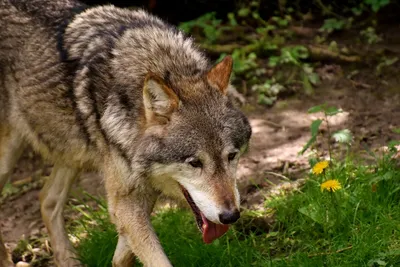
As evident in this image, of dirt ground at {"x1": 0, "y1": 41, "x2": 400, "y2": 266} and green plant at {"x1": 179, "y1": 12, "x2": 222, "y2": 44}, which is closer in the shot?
dirt ground at {"x1": 0, "y1": 41, "x2": 400, "y2": 266}

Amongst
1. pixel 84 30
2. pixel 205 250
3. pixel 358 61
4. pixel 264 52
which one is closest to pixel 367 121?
pixel 358 61

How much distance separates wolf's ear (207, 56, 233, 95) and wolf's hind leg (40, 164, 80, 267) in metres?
1.58

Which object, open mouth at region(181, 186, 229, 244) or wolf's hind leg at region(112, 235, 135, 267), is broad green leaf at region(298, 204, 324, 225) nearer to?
open mouth at region(181, 186, 229, 244)

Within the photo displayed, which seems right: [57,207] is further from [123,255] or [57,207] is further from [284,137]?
[284,137]

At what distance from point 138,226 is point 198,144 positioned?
0.71 metres

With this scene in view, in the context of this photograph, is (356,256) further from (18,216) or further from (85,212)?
(18,216)

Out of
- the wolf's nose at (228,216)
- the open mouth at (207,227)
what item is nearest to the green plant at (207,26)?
the open mouth at (207,227)

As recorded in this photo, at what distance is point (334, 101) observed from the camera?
7.05m

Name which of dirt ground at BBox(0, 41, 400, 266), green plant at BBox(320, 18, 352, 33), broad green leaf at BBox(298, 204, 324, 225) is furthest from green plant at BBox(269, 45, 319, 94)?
broad green leaf at BBox(298, 204, 324, 225)

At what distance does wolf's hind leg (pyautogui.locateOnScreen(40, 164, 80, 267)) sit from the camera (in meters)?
5.61

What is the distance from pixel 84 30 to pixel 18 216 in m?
1.94

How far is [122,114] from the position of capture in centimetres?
460

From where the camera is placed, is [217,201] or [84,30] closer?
[217,201]

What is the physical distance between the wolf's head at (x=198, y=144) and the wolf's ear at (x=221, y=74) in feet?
0.04
